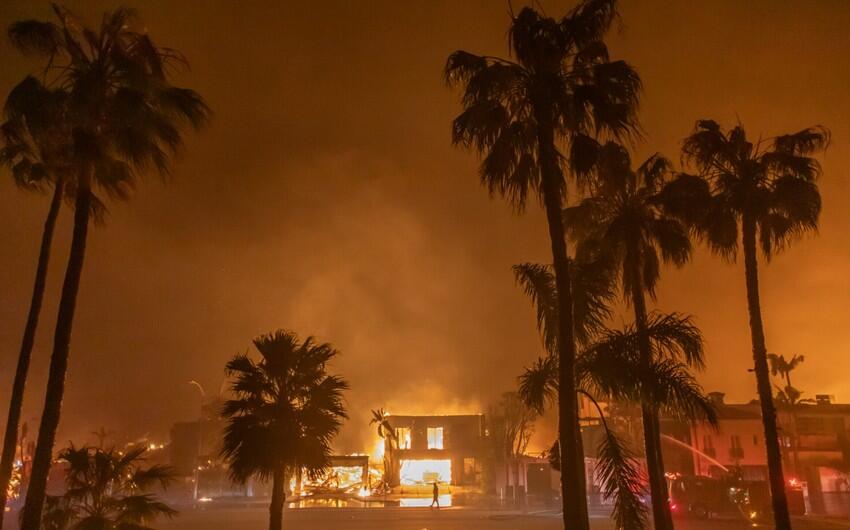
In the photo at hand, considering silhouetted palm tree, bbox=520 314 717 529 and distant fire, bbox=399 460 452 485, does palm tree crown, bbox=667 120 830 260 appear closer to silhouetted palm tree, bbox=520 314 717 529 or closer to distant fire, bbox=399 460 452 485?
silhouetted palm tree, bbox=520 314 717 529

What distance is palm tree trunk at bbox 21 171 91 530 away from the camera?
13.0m

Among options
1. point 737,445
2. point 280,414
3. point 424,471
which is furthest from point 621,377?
point 424,471

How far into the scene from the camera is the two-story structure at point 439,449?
92.1 meters

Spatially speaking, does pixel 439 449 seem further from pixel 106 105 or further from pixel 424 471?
pixel 106 105

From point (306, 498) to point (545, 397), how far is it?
161ft

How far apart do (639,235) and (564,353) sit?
30.6ft

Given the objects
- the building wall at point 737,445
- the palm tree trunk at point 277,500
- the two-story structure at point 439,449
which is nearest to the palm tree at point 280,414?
the palm tree trunk at point 277,500

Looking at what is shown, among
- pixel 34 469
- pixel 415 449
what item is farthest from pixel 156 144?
pixel 415 449

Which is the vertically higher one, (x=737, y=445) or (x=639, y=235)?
(x=639, y=235)

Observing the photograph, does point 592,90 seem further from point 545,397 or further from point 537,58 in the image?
point 545,397

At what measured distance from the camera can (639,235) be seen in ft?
64.9

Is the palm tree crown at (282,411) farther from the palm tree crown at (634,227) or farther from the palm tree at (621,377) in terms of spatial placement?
the palm tree crown at (634,227)

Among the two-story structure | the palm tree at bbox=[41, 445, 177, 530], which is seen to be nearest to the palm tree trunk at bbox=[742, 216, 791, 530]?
the palm tree at bbox=[41, 445, 177, 530]

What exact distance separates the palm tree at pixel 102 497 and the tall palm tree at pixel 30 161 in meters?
2.72
